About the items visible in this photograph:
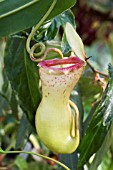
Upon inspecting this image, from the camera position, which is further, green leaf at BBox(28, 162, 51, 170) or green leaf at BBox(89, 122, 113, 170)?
green leaf at BBox(28, 162, 51, 170)

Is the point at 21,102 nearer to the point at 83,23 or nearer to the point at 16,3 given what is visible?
the point at 16,3

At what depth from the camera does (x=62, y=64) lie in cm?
64

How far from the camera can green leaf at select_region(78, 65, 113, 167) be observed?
2.16 ft

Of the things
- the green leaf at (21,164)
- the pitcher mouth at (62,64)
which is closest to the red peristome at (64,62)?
the pitcher mouth at (62,64)

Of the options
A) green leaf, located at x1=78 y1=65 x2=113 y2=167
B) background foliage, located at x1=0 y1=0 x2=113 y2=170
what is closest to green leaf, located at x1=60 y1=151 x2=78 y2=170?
background foliage, located at x1=0 y1=0 x2=113 y2=170

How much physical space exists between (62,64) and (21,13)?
0.09m

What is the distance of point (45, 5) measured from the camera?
654mm

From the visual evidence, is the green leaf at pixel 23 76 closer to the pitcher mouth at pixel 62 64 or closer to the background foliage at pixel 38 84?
the background foliage at pixel 38 84

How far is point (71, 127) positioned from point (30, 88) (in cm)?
16

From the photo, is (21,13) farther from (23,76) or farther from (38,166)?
(38,166)

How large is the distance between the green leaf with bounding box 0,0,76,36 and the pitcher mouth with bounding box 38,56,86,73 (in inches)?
2.4

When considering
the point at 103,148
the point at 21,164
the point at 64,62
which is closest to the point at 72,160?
the point at 103,148

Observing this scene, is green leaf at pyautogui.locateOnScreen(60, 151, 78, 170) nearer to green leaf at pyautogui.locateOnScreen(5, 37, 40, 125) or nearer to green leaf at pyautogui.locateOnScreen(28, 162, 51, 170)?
green leaf at pyautogui.locateOnScreen(5, 37, 40, 125)

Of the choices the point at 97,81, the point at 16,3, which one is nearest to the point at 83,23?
the point at 97,81
